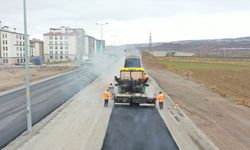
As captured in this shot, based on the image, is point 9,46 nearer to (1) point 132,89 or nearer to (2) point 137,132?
(1) point 132,89

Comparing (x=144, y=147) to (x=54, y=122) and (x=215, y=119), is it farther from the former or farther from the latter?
(x=215, y=119)

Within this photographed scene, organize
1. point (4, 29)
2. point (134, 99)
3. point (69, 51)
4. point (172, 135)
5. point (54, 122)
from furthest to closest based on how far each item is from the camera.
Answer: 1. point (69, 51)
2. point (4, 29)
3. point (134, 99)
4. point (54, 122)
5. point (172, 135)

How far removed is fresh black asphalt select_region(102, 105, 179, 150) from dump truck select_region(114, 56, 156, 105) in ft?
4.70

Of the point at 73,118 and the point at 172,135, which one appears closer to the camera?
the point at 172,135

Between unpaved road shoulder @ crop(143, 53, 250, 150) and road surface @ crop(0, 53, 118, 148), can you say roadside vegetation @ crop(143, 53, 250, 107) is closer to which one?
unpaved road shoulder @ crop(143, 53, 250, 150)

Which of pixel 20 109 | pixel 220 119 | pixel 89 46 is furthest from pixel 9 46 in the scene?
pixel 220 119

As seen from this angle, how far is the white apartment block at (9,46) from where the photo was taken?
326ft

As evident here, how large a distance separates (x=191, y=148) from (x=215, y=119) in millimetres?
8068

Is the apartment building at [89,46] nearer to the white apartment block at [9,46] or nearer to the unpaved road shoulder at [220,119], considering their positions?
the white apartment block at [9,46]

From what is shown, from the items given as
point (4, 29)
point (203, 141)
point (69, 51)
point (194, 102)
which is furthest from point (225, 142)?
point (69, 51)

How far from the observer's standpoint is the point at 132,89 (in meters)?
24.1

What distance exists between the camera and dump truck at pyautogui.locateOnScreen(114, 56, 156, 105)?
74.2 feet

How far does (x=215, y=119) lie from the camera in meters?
20.3

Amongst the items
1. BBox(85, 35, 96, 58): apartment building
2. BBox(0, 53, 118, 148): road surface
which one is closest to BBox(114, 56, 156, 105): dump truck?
BBox(0, 53, 118, 148): road surface
